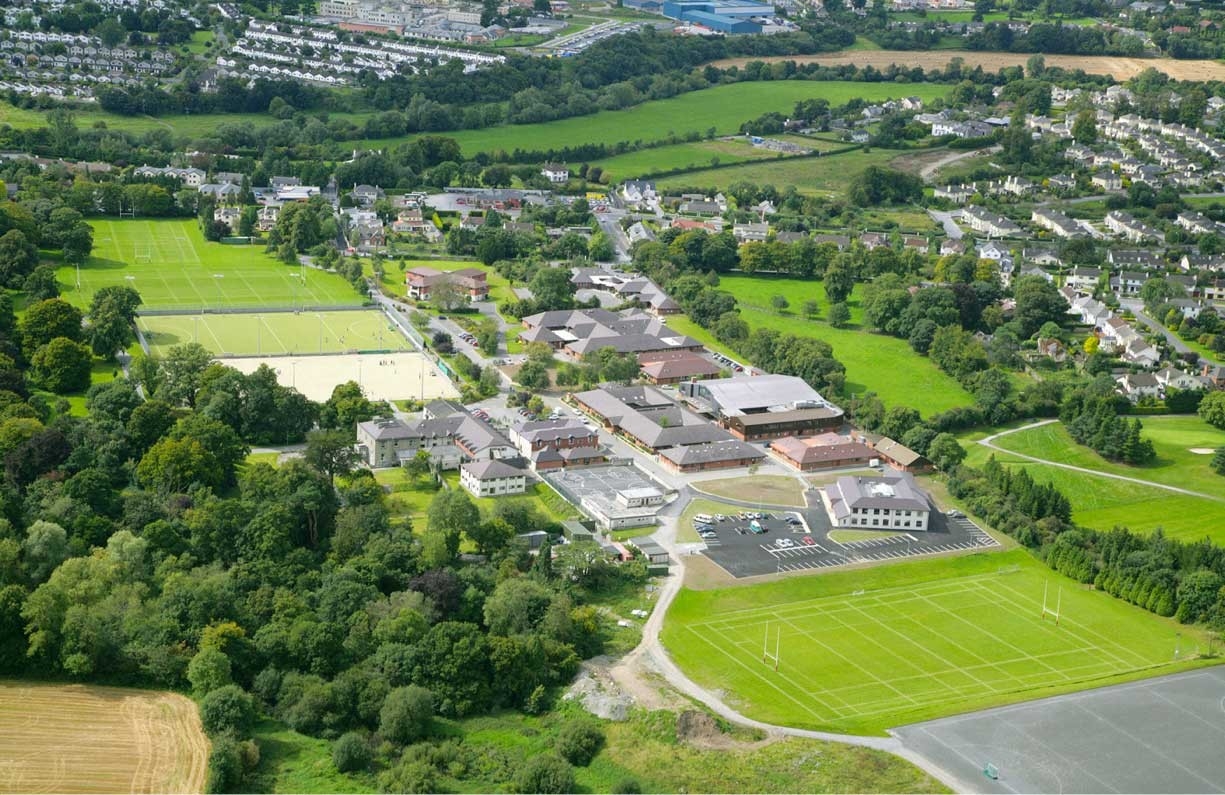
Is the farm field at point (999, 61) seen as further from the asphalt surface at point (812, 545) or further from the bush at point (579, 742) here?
the bush at point (579, 742)

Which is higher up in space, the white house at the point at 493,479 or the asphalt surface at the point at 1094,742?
the asphalt surface at the point at 1094,742

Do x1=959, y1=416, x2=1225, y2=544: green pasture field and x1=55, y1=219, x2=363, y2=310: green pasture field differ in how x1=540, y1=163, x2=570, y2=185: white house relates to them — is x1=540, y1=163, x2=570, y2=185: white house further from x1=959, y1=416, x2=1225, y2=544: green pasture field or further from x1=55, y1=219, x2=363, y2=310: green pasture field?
x1=959, y1=416, x2=1225, y2=544: green pasture field

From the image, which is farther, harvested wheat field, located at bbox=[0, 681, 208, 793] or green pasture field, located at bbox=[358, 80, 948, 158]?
green pasture field, located at bbox=[358, 80, 948, 158]

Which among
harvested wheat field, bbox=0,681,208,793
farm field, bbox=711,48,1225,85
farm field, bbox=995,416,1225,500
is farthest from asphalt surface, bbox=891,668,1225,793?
farm field, bbox=711,48,1225,85

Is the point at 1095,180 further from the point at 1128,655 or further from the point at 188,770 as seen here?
the point at 188,770

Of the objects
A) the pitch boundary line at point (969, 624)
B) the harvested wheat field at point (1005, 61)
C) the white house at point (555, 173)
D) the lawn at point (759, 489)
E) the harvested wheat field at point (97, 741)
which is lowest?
the harvested wheat field at point (97, 741)

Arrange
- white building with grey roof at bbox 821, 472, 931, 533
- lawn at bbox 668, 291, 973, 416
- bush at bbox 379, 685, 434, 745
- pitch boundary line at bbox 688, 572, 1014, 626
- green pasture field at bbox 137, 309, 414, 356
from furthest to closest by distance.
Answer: green pasture field at bbox 137, 309, 414, 356 → lawn at bbox 668, 291, 973, 416 → white building with grey roof at bbox 821, 472, 931, 533 → pitch boundary line at bbox 688, 572, 1014, 626 → bush at bbox 379, 685, 434, 745

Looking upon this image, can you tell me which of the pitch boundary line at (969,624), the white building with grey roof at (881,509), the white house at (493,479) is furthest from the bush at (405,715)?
the white building with grey roof at (881,509)
